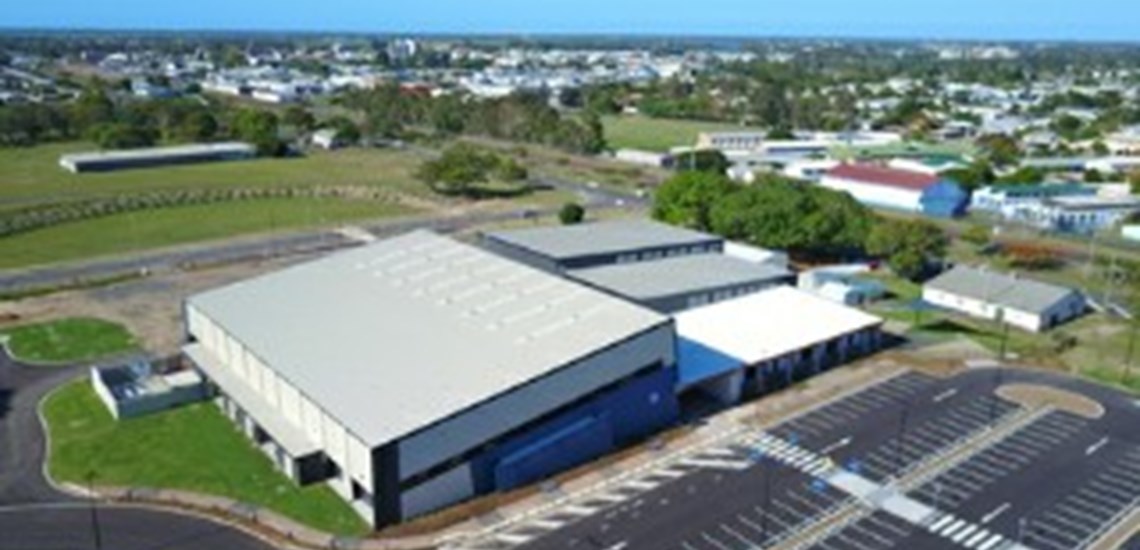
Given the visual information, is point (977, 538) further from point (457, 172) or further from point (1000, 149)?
point (1000, 149)

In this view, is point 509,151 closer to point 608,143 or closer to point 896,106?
point 608,143

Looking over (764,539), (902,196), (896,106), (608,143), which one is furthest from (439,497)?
(896,106)

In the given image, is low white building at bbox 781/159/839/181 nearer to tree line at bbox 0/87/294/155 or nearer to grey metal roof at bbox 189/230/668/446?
tree line at bbox 0/87/294/155

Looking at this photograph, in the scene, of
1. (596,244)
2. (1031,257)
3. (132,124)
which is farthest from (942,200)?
(132,124)

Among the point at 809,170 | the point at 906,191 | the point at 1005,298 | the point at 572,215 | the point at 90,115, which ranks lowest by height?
the point at 1005,298

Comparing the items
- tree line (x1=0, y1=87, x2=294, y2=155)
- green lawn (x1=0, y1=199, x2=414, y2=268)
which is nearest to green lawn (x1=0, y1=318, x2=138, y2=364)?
green lawn (x1=0, y1=199, x2=414, y2=268)

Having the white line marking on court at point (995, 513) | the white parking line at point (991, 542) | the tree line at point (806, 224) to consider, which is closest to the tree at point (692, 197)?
the tree line at point (806, 224)

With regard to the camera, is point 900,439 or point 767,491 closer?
point 767,491
